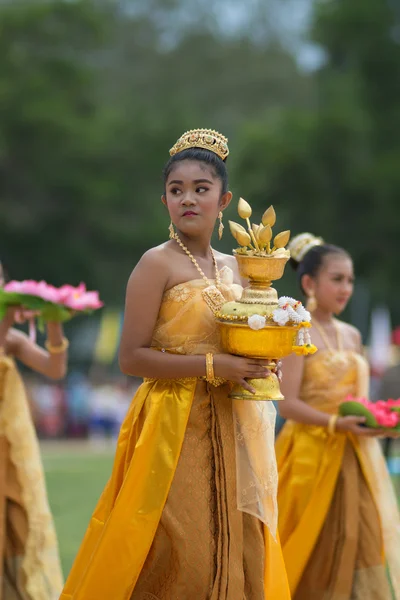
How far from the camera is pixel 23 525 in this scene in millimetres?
6570

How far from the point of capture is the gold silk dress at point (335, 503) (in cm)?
629

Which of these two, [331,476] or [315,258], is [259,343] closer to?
[331,476]

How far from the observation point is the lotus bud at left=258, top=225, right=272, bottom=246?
4637mm

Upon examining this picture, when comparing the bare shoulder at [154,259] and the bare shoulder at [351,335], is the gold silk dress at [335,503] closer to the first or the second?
the bare shoulder at [351,335]

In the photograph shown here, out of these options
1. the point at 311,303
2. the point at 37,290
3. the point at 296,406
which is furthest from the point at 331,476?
the point at 37,290

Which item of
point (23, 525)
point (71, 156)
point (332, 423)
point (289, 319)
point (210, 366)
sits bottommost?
point (23, 525)

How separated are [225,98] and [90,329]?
48.0 ft

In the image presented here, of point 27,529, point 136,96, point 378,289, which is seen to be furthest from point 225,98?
point 27,529

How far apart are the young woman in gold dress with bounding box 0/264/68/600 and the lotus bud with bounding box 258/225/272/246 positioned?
227cm

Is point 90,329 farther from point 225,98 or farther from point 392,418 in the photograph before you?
point 392,418

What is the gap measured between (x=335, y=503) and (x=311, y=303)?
44.1 inches

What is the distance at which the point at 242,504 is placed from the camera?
4789 millimetres

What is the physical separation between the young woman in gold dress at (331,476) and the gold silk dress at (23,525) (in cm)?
131

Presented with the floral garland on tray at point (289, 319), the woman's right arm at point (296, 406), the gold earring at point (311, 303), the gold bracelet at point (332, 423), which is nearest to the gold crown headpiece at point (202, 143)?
the floral garland on tray at point (289, 319)
